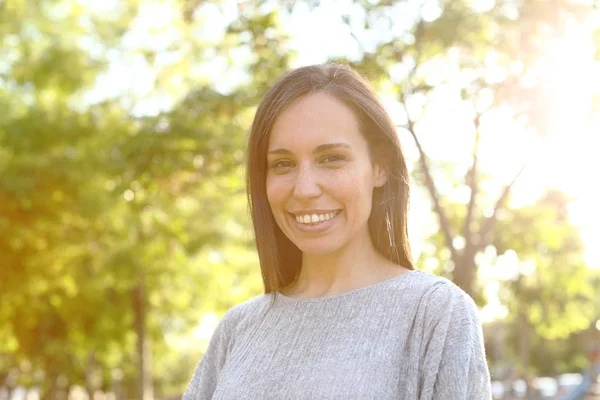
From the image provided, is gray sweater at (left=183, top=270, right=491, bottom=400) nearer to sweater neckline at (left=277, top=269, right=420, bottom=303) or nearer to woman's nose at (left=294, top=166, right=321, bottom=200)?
sweater neckline at (left=277, top=269, right=420, bottom=303)

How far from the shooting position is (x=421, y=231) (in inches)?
483

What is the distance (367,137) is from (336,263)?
405 mm

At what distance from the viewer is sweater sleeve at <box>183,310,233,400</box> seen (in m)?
2.90

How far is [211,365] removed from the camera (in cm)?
293

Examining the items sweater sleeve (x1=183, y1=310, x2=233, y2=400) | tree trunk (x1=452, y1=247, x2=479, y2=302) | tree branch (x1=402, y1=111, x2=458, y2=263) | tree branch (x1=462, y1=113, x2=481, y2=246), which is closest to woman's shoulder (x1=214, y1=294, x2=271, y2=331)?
sweater sleeve (x1=183, y1=310, x2=233, y2=400)

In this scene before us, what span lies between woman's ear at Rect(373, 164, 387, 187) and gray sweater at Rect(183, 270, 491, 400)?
0.30 meters

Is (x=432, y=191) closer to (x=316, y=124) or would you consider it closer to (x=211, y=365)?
(x=211, y=365)

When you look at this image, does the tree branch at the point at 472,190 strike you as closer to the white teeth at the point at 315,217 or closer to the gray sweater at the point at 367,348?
the gray sweater at the point at 367,348

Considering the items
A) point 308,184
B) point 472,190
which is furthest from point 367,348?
point 472,190

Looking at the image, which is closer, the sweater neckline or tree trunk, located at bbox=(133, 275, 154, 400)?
the sweater neckline

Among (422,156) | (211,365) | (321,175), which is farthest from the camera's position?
(422,156)

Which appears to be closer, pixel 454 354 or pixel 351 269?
pixel 454 354

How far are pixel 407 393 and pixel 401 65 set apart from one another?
8025 millimetres

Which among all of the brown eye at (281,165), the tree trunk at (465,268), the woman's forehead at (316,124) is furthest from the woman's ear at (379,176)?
the tree trunk at (465,268)
